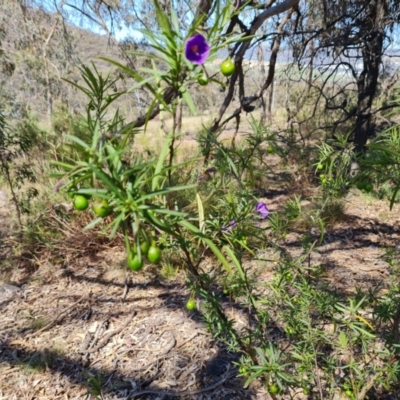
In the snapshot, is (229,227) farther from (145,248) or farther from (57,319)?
(57,319)

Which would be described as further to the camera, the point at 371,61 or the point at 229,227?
the point at 371,61

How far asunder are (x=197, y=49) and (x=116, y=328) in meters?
2.24

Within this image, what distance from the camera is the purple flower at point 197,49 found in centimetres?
70

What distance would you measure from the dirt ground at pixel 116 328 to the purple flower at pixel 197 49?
1.72m

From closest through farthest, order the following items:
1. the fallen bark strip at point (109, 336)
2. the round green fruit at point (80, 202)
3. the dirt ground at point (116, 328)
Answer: the round green fruit at point (80, 202) → the dirt ground at point (116, 328) → the fallen bark strip at point (109, 336)

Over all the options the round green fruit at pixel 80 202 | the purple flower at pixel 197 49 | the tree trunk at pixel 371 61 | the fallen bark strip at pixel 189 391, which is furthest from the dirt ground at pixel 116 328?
the purple flower at pixel 197 49

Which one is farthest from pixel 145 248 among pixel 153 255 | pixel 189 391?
pixel 189 391

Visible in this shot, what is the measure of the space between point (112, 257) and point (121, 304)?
2.13ft

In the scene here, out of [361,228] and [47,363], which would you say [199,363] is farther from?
[361,228]

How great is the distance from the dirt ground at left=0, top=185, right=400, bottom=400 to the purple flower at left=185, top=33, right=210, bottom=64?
1716mm

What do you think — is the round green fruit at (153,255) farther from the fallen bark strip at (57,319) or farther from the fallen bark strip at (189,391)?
the fallen bark strip at (57,319)

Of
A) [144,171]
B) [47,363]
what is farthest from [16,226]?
[144,171]

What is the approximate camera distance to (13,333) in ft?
8.46

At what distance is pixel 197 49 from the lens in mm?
711
